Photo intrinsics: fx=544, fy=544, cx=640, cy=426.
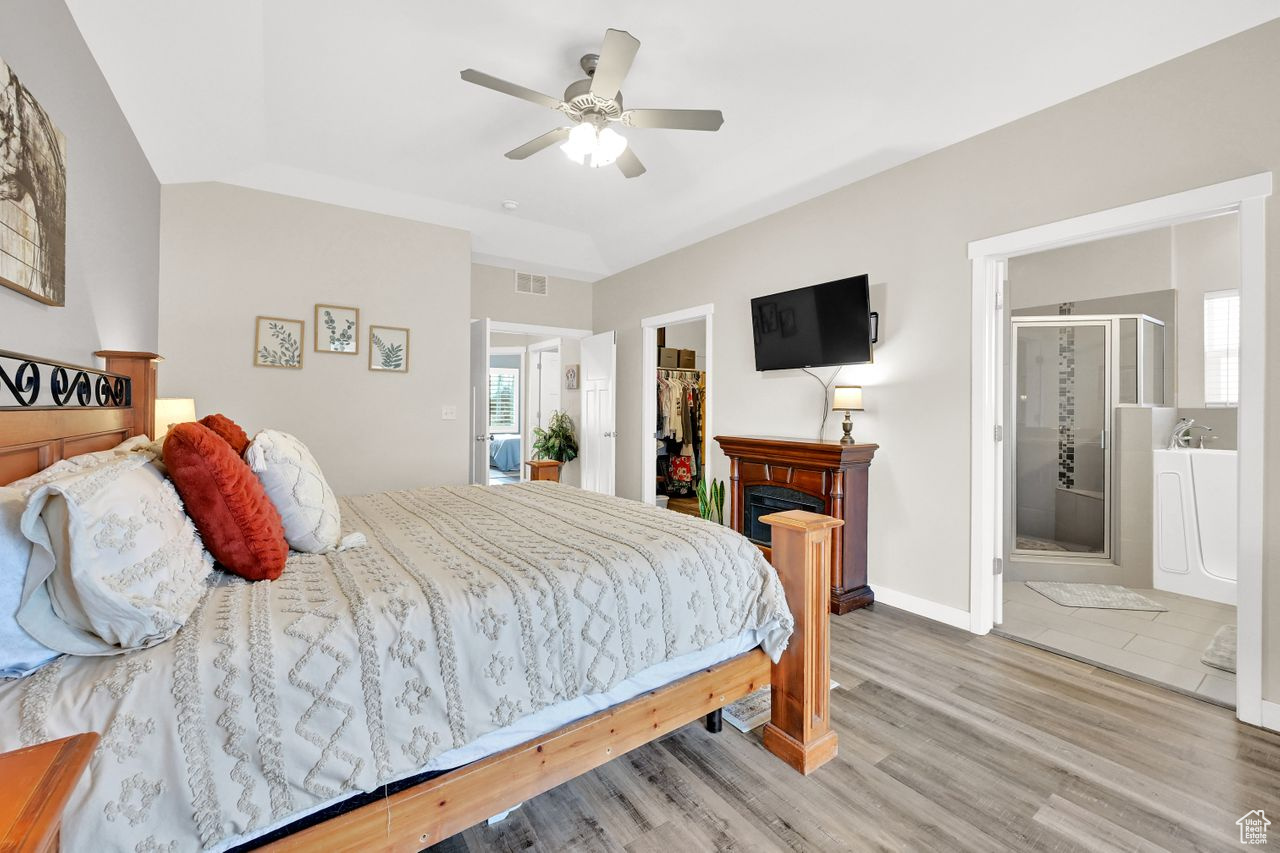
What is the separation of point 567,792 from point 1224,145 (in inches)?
133

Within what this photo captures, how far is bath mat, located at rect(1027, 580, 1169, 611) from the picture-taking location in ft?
10.6

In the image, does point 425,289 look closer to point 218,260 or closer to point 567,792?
point 218,260

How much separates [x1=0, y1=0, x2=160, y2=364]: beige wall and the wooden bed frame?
9.6 inches

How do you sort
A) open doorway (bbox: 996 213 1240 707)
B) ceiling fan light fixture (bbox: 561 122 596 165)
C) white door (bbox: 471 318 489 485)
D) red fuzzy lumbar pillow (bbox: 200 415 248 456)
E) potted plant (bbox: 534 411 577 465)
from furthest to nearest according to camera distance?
potted plant (bbox: 534 411 577 465) < white door (bbox: 471 318 489 485) < open doorway (bbox: 996 213 1240 707) < ceiling fan light fixture (bbox: 561 122 596 165) < red fuzzy lumbar pillow (bbox: 200 415 248 456)

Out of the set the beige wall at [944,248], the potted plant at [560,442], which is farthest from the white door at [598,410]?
the beige wall at [944,248]

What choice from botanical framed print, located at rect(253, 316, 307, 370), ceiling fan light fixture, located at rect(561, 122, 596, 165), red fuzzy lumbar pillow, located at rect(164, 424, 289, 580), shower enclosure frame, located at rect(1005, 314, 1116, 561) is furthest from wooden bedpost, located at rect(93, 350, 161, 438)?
shower enclosure frame, located at rect(1005, 314, 1116, 561)

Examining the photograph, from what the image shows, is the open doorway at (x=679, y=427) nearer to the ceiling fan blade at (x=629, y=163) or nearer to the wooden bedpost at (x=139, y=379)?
the ceiling fan blade at (x=629, y=163)

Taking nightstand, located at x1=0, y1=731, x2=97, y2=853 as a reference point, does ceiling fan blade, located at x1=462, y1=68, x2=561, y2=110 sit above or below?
above

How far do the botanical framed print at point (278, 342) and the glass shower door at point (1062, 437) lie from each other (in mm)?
5308

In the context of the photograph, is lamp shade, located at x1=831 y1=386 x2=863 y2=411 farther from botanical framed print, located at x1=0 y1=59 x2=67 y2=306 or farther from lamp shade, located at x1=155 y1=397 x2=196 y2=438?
lamp shade, located at x1=155 y1=397 x2=196 y2=438

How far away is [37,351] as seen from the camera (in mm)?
1664

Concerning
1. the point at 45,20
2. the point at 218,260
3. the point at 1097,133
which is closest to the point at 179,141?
the point at 218,260

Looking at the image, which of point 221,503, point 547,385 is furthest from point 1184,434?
point 547,385

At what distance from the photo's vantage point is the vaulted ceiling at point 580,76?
219 cm
